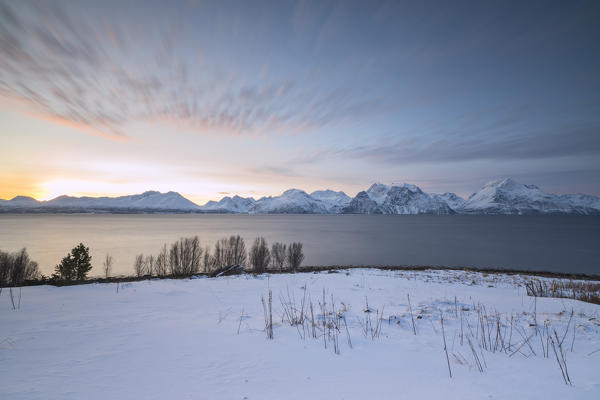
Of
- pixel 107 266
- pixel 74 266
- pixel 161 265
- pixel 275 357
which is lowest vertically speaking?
pixel 161 265

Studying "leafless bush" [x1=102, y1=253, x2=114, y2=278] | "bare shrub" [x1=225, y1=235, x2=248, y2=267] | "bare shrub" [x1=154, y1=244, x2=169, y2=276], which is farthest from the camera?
"bare shrub" [x1=225, y1=235, x2=248, y2=267]

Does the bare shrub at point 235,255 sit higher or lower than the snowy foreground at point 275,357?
lower

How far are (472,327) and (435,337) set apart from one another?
4.82 ft

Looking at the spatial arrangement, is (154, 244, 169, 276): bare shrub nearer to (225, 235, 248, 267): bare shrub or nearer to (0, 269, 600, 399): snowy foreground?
(225, 235, 248, 267): bare shrub

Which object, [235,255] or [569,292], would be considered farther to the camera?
[235,255]

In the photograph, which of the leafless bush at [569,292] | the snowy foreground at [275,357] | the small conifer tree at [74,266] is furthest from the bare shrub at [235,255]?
the leafless bush at [569,292]

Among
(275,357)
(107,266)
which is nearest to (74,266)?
(107,266)

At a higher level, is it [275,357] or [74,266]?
[275,357]

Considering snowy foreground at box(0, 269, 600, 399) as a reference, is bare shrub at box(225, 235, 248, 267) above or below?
below

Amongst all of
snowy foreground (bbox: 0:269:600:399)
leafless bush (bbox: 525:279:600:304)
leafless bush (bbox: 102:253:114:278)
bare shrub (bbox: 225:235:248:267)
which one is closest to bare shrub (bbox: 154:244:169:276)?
leafless bush (bbox: 102:253:114:278)

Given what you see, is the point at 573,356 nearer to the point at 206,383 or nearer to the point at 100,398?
the point at 206,383

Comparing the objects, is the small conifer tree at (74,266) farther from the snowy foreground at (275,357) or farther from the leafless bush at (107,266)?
the snowy foreground at (275,357)

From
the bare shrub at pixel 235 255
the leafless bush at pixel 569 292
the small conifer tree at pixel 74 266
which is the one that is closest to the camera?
the leafless bush at pixel 569 292

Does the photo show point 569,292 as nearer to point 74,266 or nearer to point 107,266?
point 74,266
